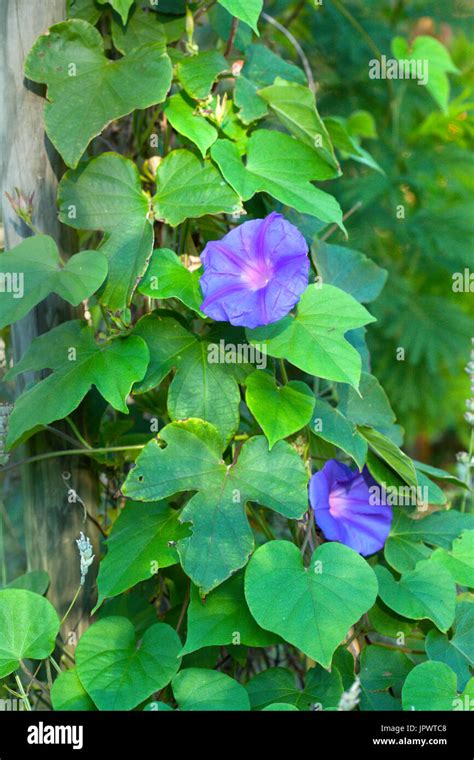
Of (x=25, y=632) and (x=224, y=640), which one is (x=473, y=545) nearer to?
(x=224, y=640)

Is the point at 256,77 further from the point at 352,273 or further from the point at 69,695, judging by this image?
the point at 69,695

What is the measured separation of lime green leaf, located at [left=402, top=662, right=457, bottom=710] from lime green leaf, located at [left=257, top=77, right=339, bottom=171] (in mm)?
781

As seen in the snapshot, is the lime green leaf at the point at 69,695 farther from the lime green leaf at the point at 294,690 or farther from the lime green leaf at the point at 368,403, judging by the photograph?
the lime green leaf at the point at 368,403

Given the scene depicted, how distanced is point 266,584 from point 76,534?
0.43m

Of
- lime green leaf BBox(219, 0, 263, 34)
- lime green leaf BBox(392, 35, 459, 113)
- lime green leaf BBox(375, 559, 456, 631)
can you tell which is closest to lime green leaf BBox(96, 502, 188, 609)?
lime green leaf BBox(375, 559, 456, 631)

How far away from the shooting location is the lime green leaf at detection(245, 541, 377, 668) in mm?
1110

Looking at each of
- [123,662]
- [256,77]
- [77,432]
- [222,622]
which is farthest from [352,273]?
[123,662]

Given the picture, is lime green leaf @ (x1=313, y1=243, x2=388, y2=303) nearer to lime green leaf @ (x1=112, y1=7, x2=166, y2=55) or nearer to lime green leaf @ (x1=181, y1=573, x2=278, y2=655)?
lime green leaf @ (x1=112, y1=7, x2=166, y2=55)

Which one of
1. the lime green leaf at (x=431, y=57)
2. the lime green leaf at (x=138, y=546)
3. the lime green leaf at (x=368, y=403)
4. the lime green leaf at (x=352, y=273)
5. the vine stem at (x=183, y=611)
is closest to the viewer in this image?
the lime green leaf at (x=138, y=546)

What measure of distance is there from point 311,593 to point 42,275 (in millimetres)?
605

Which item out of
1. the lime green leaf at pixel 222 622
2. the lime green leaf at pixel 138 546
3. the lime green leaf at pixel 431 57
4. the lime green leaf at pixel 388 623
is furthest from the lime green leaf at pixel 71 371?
the lime green leaf at pixel 431 57

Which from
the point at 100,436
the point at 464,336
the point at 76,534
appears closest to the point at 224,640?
the point at 76,534

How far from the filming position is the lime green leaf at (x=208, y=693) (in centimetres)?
117

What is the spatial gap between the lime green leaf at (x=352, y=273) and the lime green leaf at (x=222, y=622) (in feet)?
2.03
